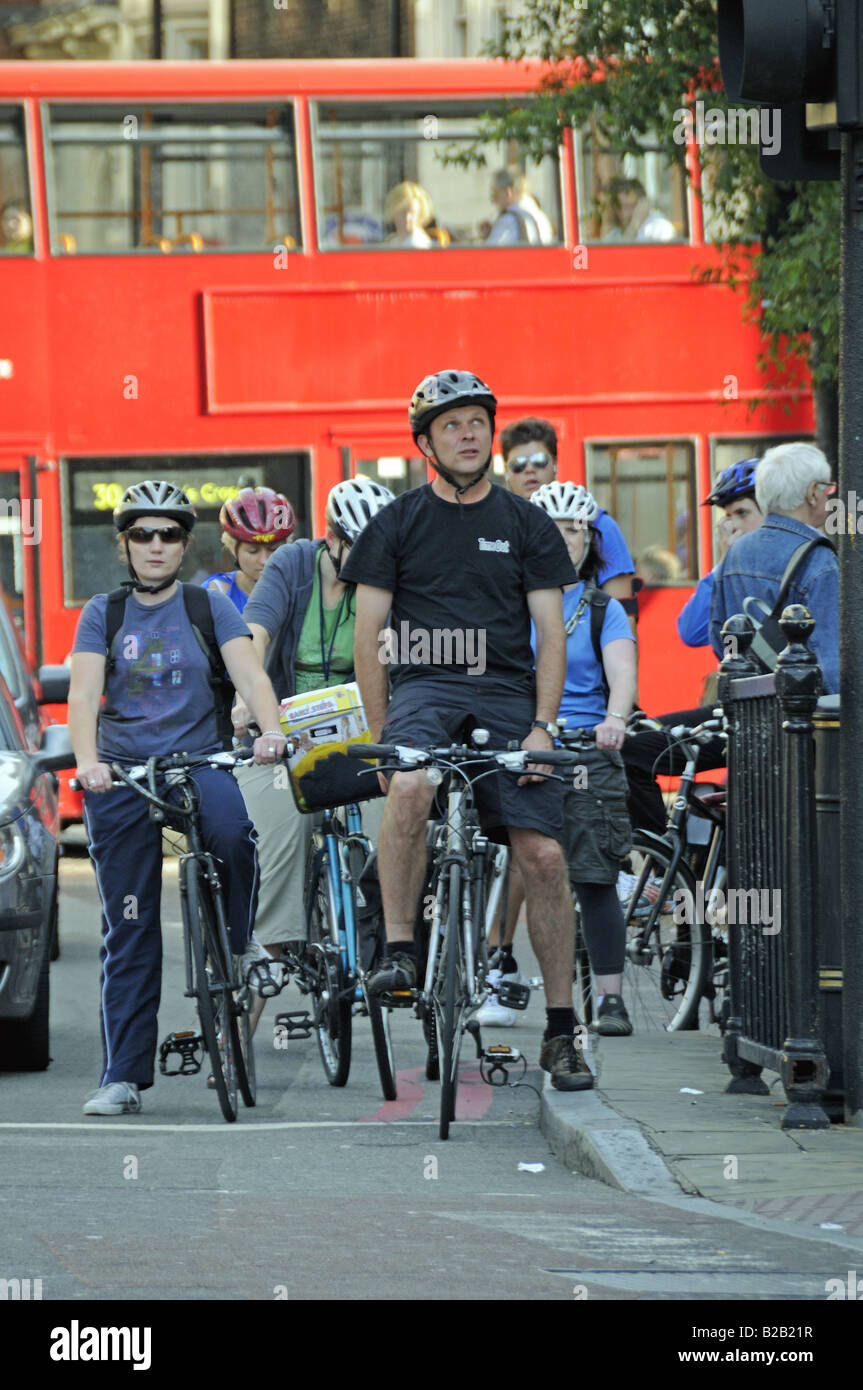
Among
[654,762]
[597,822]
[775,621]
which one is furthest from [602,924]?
[775,621]

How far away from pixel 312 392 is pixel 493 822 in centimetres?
1063

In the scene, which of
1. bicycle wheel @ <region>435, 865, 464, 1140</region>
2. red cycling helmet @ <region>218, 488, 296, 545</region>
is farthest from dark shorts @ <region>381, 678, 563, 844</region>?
red cycling helmet @ <region>218, 488, 296, 545</region>

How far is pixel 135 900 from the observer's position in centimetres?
791

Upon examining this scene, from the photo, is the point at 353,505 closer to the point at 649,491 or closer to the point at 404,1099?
the point at 404,1099

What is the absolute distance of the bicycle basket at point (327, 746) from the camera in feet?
27.0

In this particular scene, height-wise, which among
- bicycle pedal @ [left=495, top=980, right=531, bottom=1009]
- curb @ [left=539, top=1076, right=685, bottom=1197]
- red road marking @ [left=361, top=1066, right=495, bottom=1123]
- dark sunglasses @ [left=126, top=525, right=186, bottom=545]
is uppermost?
dark sunglasses @ [left=126, top=525, right=186, bottom=545]

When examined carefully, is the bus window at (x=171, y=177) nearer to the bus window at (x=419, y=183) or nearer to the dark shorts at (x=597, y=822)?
the bus window at (x=419, y=183)

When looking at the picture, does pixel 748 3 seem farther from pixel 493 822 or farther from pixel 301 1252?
pixel 301 1252

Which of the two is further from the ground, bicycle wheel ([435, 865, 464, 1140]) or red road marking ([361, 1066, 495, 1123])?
bicycle wheel ([435, 865, 464, 1140])

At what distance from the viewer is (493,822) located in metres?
7.50

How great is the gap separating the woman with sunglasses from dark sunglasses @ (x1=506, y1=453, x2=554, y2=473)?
282 centimetres

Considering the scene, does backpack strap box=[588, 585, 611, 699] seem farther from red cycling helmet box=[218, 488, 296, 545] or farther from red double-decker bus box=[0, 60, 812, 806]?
red double-decker bus box=[0, 60, 812, 806]

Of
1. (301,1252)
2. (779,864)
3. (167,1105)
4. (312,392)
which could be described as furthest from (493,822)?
(312,392)

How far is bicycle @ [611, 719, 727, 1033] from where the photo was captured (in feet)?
31.0
